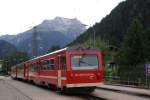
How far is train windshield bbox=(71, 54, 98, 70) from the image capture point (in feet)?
80.0

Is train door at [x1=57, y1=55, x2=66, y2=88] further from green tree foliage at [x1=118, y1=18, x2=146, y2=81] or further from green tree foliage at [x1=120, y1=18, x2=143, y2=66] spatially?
green tree foliage at [x1=120, y1=18, x2=143, y2=66]

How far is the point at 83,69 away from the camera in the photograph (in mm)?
24344

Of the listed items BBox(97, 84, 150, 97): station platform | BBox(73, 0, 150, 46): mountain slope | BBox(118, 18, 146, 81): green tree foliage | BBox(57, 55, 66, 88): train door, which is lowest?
BBox(97, 84, 150, 97): station platform

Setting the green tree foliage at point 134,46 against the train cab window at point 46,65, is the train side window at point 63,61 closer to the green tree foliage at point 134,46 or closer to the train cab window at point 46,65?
the train cab window at point 46,65

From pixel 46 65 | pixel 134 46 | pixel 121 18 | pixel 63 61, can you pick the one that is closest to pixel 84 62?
pixel 63 61

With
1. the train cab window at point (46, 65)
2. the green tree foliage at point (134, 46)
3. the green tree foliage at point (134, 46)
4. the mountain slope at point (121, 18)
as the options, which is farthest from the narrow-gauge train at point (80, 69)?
the mountain slope at point (121, 18)

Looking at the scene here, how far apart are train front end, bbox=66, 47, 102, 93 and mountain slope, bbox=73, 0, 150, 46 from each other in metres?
105

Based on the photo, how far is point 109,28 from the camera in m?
150

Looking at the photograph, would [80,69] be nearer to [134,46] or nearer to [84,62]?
[84,62]

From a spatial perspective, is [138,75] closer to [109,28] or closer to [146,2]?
[146,2]

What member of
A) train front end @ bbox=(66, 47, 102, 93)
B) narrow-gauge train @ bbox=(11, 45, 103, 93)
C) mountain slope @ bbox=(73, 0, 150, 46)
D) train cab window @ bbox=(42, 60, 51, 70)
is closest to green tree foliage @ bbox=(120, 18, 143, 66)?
train cab window @ bbox=(42, 60, 51, 70)

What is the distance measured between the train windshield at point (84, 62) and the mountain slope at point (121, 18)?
10539 centimetres

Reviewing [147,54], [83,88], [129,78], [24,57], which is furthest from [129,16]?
[83,88]

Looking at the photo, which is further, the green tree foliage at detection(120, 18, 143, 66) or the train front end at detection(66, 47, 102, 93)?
the green tree foliage at detection(120, 18, 143, 66)
